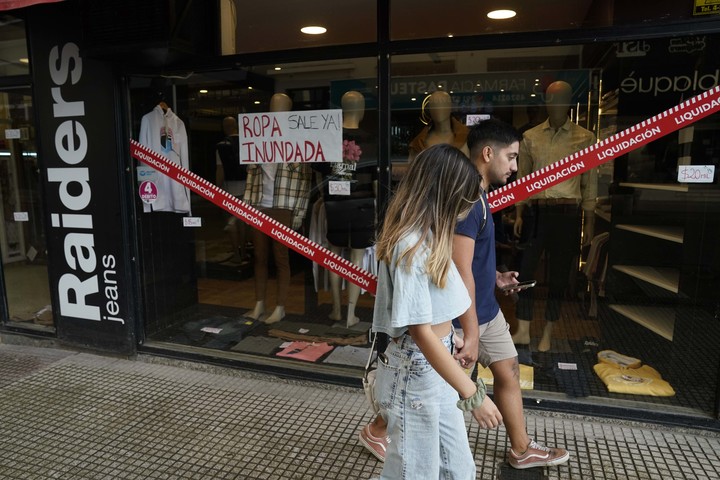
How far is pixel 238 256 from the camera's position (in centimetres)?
471

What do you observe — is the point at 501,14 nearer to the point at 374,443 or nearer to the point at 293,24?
the point at 293,24

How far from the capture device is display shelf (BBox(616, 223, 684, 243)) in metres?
3.71

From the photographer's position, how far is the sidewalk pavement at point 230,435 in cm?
283

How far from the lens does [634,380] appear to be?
3574mm

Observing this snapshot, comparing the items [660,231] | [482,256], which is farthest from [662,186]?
[482,256]

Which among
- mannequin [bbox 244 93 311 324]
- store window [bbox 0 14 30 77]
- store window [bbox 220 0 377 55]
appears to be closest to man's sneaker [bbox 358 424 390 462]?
mannequin [bbox 244 93 311 324]

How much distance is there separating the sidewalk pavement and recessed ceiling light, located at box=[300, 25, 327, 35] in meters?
2.54

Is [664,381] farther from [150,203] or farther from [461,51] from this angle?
[150,203]

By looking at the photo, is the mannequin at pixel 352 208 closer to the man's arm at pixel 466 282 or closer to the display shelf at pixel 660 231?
the man's arm at pixel 466 282

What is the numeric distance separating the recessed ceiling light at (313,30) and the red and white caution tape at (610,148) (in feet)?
5.43

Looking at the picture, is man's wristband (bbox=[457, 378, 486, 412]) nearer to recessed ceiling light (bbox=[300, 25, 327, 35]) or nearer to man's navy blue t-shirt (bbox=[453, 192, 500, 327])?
man's navy blue t-shirt (bbox=[453, 192, 500, 327])

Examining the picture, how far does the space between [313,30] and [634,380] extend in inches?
131

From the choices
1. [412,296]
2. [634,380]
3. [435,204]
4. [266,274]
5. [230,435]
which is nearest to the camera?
[412,296]

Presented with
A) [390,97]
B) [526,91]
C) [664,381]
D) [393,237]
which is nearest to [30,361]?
[390,97]
